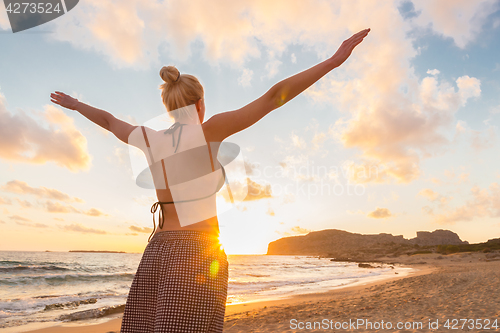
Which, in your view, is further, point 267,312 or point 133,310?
point 267,312

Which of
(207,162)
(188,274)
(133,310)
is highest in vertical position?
(207,162)

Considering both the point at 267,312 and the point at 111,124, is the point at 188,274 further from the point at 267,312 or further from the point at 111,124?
the point at 267,312

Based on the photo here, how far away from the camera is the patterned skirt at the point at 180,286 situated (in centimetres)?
133

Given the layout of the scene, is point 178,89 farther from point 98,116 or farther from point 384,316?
point 384,316

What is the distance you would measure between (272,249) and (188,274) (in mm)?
205162

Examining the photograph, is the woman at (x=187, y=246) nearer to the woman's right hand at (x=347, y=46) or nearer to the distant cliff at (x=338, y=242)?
the woman's right hand at (x=347, y=46)

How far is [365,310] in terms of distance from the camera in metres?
7.89

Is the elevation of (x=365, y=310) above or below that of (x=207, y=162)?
below

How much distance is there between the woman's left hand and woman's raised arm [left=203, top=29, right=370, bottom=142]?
1.20 metres

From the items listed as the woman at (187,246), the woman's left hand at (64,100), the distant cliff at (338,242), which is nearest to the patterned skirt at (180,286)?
the woman at (187,246)

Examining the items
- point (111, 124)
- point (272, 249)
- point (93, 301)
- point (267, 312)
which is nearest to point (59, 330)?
point (93, 301)

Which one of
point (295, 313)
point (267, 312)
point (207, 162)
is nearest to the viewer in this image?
point (207, 162)

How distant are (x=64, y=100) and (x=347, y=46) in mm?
1905

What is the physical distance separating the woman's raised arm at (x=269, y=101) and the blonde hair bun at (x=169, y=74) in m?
0.37
